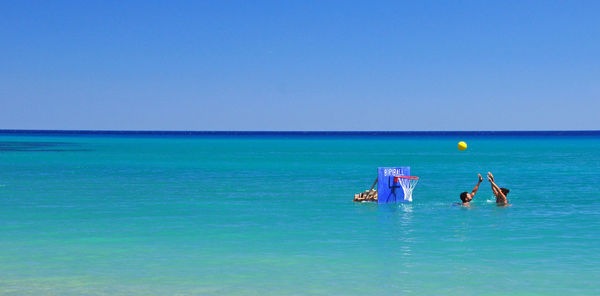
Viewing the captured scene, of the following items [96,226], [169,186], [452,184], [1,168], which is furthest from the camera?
[1,168]

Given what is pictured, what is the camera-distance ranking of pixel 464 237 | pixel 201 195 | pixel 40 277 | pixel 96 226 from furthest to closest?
pixel 201 195 < pixel 96 226 < pixel 464 237 < pixel 40 277

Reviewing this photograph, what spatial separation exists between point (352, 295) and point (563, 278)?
446 cm

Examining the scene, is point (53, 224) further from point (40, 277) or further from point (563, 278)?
point (563, 278)

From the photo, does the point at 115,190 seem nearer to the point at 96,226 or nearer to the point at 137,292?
the point at 96,226

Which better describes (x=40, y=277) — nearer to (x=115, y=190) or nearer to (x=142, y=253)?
(x=142, y=253)

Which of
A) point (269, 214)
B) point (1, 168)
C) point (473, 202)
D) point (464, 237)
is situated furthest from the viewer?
point (1, 168)

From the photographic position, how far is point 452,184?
42.1 meters

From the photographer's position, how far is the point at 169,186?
38.6 metres

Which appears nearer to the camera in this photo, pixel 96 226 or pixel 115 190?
pixel 96 226

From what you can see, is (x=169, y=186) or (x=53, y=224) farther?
(x=169, y=186)

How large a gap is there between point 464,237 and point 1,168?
41.2 metres

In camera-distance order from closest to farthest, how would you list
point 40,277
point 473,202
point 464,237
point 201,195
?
point 40,277, point 464,237, point 473,202, point 201,195

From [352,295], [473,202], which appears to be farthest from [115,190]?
[352,295]

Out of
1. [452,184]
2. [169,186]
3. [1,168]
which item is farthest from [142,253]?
[1,168]
